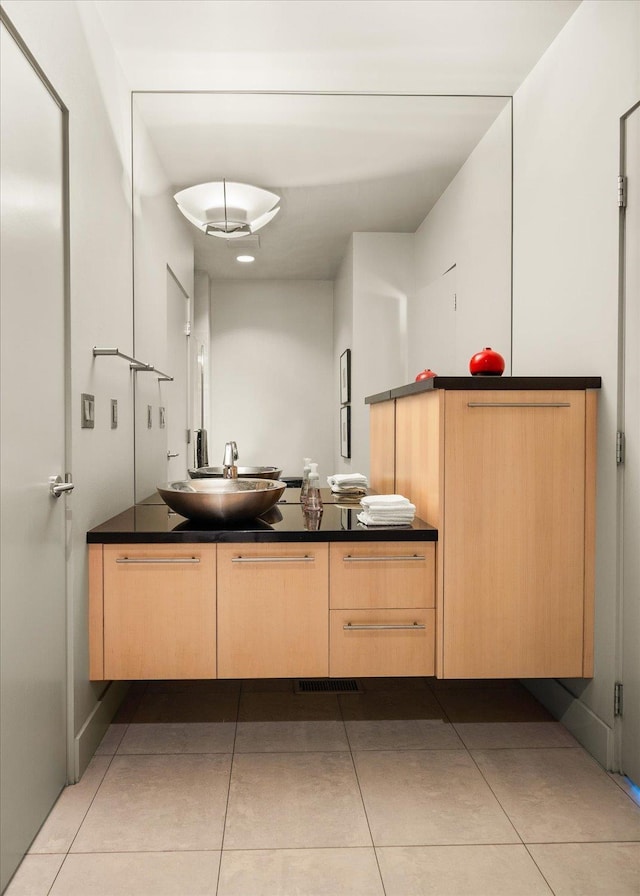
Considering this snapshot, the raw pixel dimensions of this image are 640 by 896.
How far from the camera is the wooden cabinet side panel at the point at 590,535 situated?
6.76 feet

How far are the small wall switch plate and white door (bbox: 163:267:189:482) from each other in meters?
0.40

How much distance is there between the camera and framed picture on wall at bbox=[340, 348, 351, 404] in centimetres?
236

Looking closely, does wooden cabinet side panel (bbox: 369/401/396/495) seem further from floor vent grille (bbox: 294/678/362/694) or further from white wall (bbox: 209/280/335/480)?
floor vent grille (bbox: 294/678/362/694)

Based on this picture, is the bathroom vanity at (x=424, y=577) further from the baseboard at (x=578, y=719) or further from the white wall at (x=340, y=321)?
the white wall at (x=340, y=321)

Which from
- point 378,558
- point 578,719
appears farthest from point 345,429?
point 578,719

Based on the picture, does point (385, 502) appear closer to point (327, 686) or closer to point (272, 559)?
point (272, 559)

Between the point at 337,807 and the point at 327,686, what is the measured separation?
2.80 feet

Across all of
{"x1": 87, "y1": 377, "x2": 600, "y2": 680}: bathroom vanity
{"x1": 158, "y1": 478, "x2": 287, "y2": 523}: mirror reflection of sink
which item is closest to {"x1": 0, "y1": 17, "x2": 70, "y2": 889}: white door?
{"x1": 87, "y1": 377, "x2": 600, "y2": 680}: bathroom vanity

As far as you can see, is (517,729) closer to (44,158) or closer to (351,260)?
(351,260)

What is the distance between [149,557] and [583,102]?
82.0 inches

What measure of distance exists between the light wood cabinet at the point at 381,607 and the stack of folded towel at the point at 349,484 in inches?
18.0

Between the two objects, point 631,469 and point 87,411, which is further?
point 87,411

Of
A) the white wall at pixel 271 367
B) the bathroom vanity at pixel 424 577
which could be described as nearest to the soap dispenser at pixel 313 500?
the white wall at pixel 271 367

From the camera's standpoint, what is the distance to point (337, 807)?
1771mm
